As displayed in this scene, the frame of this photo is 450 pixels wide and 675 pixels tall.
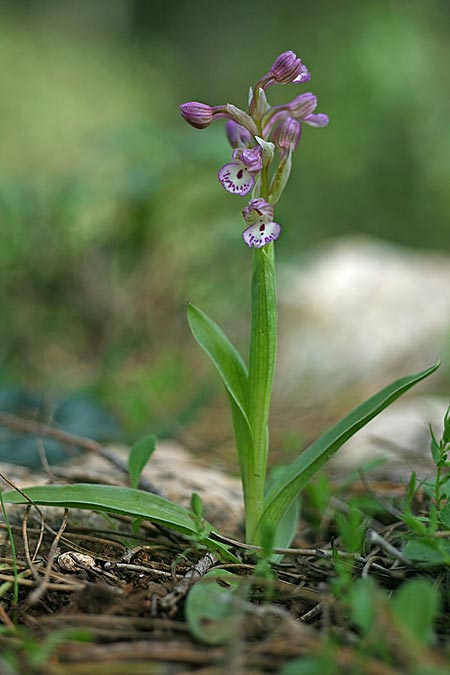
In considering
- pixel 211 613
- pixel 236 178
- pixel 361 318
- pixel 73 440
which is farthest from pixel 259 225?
pixel 361 318

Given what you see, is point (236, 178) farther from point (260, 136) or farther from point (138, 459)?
point (138, 459)

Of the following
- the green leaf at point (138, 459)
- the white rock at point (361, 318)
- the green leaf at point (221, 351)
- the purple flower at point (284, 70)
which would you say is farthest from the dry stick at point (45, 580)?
the white rock at point (361, 318)

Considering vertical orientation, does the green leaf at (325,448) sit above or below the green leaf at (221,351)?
below

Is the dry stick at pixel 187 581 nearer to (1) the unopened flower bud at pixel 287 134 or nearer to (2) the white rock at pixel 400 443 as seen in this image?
(1) the unopened flower bud at pixel 287 134

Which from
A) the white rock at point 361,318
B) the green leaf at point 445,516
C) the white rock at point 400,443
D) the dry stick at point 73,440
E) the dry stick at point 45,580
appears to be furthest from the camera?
the white rock at point 361,318

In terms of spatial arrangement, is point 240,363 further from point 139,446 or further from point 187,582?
point 187,582

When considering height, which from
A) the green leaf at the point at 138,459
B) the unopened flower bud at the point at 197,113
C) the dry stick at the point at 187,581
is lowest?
the dry stick at the point at 187,581

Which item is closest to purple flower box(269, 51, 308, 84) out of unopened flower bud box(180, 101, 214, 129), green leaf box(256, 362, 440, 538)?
unopened flower bud box(180, 101, 214, 129)
